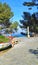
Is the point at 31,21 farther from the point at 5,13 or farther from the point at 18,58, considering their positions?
the point at 18,58

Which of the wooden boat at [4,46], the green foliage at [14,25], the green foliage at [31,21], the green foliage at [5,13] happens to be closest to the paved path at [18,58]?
the wooden boat at [4,46]

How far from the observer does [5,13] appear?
3094 cm

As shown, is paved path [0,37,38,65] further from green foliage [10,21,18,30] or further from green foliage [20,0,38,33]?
green foliage [20,0,38,33]

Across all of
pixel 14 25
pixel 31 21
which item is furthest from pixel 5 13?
pixel 31 21

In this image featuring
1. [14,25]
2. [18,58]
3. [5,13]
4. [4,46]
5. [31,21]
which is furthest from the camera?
[31,21]

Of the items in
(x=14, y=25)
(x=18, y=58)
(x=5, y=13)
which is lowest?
(x=14, y=25)

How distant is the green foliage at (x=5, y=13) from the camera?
30609 millimetres

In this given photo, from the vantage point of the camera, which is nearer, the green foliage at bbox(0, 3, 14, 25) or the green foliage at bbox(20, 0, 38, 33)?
the green foliage at bbox(0, 3, 14, 25)

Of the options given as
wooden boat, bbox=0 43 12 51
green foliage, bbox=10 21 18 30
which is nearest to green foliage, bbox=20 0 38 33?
green foliage, bbox=10 21 18 30

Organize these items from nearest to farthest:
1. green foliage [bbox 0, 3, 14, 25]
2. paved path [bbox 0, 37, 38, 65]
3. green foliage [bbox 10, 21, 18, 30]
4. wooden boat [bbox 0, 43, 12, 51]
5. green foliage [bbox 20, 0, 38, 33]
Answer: paved path [bbox 0, 37, 38, 65] → wooden boat [bbox 0, 43, 12, 51] → green foliage [bbox 0, 3, 14, 25] → green foliage [bbox 10, 21, 18, 30] → green foliage [bbox 20, 0, 38, 33]

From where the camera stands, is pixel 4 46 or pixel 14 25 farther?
pixel 14 25

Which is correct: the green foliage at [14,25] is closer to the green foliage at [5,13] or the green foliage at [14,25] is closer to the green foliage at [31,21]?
the green foliage at [5,13]

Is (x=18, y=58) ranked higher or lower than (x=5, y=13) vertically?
lower

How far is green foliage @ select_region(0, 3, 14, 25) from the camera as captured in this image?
30.6m
